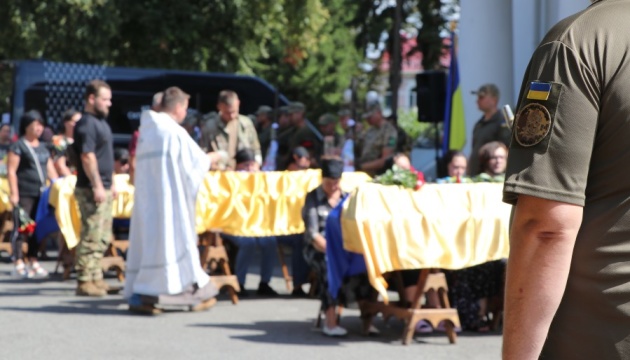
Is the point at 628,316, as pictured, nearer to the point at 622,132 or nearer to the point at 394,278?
the point at 622,132

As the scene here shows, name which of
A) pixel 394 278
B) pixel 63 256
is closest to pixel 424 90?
pixel 63 256

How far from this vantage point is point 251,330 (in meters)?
9.60

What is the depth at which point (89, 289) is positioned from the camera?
1185cm

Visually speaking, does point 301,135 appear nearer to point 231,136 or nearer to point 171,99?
point 231,136

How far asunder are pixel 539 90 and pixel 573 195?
22 centimetres

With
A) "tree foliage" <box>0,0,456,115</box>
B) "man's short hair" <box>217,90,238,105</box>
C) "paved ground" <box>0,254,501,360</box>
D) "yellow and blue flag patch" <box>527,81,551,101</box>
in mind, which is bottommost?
"paved ground" <box>0,254,501,360</box>

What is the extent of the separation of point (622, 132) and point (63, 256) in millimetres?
12064

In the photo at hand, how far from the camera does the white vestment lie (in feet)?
34.3

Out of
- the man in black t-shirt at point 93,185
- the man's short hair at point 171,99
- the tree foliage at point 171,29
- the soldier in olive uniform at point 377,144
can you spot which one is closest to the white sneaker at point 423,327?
the man's short hair at point 171,99

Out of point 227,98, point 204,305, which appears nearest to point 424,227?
point 204,305

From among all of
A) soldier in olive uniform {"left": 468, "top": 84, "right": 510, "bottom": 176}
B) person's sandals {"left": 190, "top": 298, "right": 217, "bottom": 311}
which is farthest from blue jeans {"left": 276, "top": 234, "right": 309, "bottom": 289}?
soldier in olive uniform {"left": 468, "top": 84, "right": 510, "bottom": 176}

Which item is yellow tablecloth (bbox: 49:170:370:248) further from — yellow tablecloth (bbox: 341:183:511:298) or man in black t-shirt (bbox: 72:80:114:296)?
yellow tablecloth (bbox: 341:183:511:298)

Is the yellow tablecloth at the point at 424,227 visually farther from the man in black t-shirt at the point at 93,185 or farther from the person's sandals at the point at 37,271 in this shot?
the person's sandals at the point at 37,271

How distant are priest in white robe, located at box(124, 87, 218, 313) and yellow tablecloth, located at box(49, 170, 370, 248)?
1.30 m
